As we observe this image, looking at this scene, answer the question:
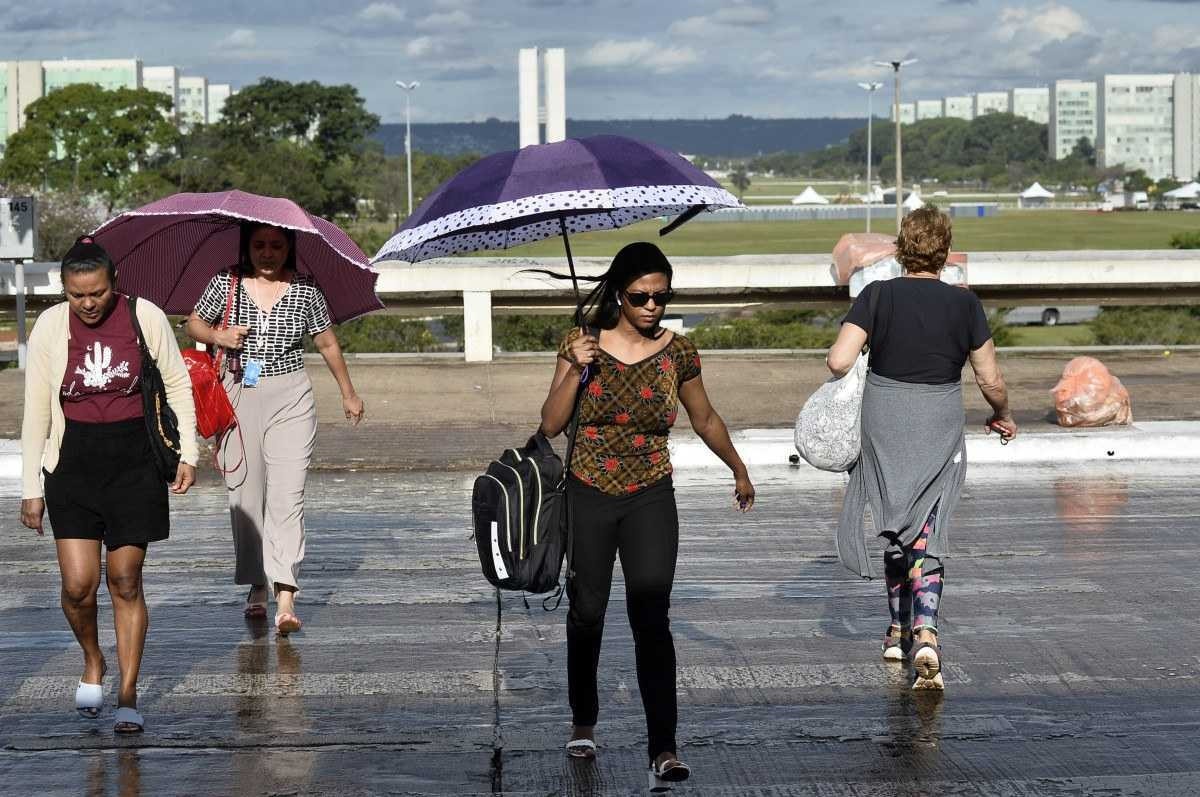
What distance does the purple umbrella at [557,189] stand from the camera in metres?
5.80

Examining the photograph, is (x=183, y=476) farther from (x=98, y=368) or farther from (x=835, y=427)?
(x=835, y=427)

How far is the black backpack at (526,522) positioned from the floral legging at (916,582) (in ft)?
5.63

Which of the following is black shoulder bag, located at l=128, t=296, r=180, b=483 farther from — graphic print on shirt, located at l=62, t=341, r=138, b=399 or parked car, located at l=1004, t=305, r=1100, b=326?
parked car, located at l=1004, t=305, r=1100, b=326

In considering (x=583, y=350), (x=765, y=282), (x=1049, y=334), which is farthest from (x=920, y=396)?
(x=1049, y=334)

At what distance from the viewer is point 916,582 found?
687 centimetres

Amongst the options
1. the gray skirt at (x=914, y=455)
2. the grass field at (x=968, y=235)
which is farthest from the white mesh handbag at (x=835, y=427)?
the grass field at (x=968, y=235)

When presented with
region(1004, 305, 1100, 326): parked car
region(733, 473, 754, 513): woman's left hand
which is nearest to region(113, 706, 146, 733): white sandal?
region(733, 473, 754, 513): woman's left hand

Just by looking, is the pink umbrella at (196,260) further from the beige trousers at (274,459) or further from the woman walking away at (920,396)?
the woman walking away at (920,396)

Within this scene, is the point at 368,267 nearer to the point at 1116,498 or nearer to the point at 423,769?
the point at 423,769

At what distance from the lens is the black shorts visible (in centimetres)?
618

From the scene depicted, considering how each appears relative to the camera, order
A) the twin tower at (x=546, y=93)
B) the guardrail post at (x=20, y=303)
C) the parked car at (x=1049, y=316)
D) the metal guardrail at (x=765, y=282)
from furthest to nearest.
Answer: the twin tower at (x=546, y=93) < the parked car at (x=1049, y=316) < the metal guardrail at (x=765, y=282) < the guardrail post at (x=20, y=303)

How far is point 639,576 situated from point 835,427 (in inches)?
96.9

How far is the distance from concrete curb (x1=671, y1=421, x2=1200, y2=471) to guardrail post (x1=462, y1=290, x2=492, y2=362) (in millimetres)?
5211

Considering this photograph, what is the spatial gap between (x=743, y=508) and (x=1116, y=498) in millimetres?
6142
